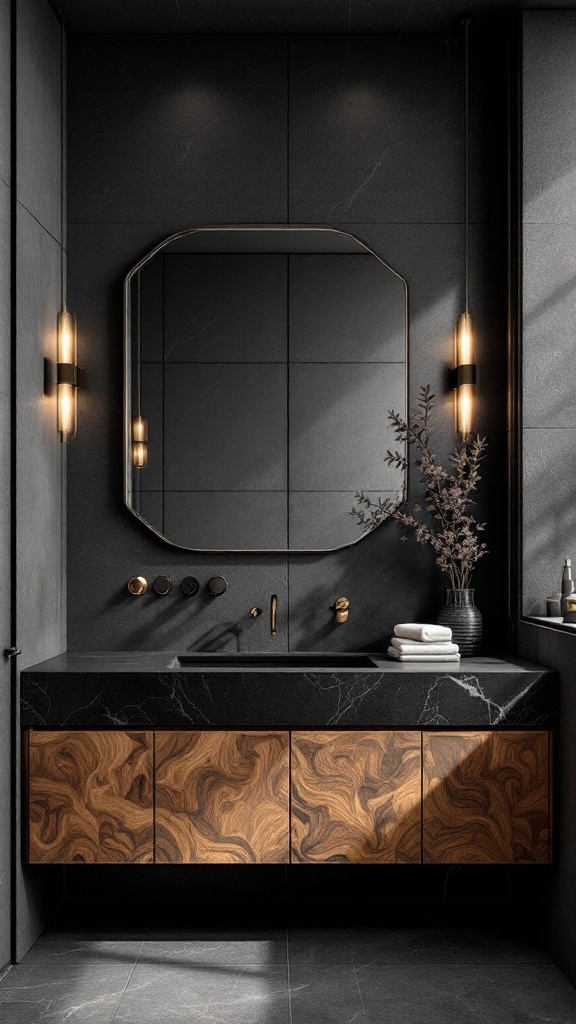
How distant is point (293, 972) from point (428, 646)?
39.9 inches

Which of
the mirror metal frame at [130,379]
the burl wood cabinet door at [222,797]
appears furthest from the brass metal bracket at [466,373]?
the burl wood cabinet door at [222,797]

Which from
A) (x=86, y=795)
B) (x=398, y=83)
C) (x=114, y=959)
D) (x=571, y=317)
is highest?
(x=398, y=83)

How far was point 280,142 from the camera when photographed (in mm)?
3207

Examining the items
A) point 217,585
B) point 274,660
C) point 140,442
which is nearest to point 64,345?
point 140,442

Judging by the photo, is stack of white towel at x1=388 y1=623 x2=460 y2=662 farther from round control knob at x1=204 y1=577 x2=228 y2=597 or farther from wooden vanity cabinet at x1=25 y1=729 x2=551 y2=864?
round control knob at x1=204 y1=577 x2=228 y2=597

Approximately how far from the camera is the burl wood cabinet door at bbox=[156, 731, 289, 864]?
266cm

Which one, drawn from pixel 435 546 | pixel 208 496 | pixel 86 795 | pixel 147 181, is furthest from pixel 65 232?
pixel 86 795

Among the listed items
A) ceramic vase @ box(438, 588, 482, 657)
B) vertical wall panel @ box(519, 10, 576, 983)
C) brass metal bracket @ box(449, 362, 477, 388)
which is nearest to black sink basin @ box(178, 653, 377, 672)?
ceramic vase @ box(438, 588, 482, 657)

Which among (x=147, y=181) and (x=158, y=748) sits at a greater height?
(x=147, y=181)

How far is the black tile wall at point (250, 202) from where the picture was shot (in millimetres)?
3189

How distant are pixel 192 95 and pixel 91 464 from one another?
1351 millimetres

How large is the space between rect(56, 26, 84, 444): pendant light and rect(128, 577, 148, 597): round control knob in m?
0.53

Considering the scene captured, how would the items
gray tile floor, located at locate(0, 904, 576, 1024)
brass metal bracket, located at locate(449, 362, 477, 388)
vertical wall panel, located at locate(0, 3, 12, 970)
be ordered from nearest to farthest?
gray tile floor, located at locate(0, 904, 576, 1024), vertical wall panel, located at locate(0, 3, 12, 970), brass metal bracket, located at locate(449, 362, 477, 388)

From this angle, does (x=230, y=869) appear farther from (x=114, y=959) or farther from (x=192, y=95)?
(x=192, y=95)
